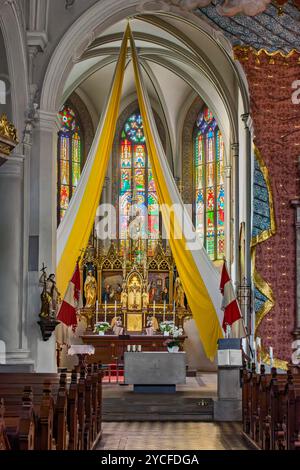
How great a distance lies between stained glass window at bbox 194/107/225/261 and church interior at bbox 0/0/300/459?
52 mm

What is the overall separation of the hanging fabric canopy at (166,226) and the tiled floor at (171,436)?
7.45ft

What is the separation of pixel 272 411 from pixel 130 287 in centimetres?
1284

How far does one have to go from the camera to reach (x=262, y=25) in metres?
15.4

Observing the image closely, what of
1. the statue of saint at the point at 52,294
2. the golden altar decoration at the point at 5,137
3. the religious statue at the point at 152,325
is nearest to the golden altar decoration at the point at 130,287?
the religious statue at the point at 152,325

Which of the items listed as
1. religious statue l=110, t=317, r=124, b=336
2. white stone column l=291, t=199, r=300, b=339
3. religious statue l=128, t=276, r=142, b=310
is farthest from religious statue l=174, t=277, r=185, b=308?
white stone column l=291, t=199, r=300, b=339

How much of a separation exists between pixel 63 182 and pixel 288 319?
9019 millimetres

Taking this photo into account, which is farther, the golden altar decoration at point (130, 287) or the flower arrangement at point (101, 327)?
the golden altar decoration at point (130, 287)

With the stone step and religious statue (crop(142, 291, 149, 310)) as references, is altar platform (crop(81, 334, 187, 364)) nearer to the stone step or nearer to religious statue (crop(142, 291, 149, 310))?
religious statue (crop(142, 291, 149, 310))

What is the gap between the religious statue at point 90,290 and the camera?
2092cm

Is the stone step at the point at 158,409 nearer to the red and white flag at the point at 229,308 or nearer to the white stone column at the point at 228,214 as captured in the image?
the red and white flag at the point at 229,308

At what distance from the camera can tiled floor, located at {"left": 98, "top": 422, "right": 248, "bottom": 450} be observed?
963 cm

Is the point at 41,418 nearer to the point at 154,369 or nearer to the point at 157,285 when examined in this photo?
the point at 154,369

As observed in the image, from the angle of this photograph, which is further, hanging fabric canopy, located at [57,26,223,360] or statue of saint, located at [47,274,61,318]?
hanging fabric canopy, located at [57,26,223,360]

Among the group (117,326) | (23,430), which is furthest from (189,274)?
(23,430)
